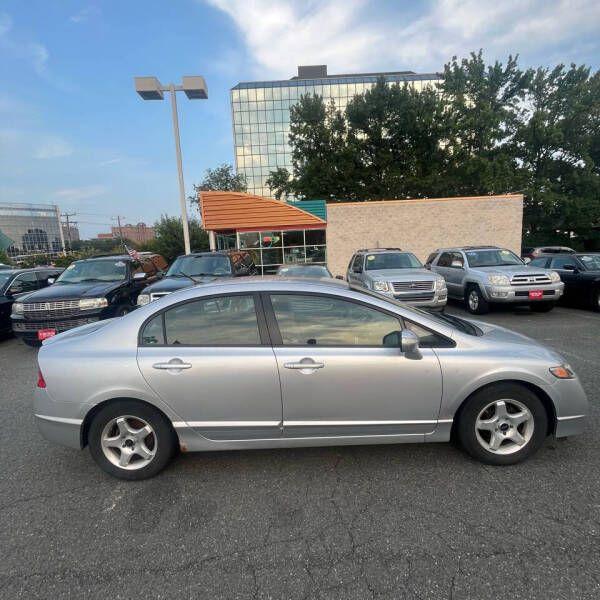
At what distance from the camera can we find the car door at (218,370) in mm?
2730

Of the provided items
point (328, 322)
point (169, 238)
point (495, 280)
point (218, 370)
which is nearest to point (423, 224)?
point (495, 280)

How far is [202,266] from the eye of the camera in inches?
357

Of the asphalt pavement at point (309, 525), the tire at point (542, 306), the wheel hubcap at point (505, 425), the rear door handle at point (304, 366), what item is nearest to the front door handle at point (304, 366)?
the rear door handle at point (304, 366)

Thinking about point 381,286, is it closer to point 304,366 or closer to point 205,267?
point 205,267

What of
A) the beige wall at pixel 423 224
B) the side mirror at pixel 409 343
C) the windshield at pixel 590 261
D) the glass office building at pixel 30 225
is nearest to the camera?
the side mirror at pixel 409 343

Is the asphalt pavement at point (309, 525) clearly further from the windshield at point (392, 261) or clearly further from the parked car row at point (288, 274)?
the windshield at point (392, 261)

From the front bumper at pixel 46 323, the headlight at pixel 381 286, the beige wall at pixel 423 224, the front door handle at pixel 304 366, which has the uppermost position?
the beige wall at pixel 423 224

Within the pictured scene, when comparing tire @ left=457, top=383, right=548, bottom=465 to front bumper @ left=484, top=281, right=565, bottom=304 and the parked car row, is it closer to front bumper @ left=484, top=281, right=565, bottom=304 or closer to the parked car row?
the parked car row

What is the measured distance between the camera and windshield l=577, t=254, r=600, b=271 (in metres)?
9.45

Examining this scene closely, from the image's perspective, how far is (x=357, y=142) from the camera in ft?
85.7

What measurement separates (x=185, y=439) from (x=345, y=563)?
1.44 metres

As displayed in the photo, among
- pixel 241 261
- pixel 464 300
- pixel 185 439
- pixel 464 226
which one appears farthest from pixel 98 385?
pixel 464 226

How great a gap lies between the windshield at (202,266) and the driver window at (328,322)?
6175 mm

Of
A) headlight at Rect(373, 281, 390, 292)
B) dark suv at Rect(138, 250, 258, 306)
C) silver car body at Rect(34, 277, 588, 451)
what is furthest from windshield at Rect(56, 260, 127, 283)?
silver car body at Rect(34, 277, 588, 451)
